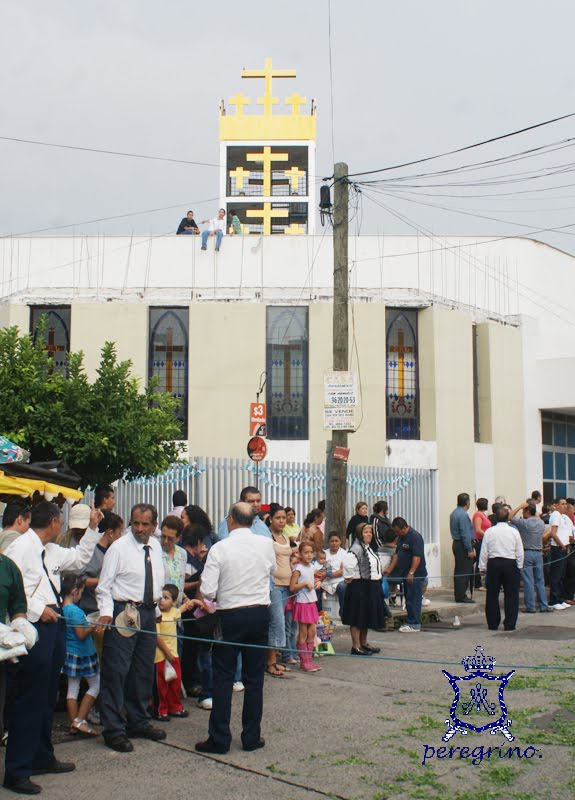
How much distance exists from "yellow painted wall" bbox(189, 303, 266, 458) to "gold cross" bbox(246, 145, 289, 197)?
47.8m

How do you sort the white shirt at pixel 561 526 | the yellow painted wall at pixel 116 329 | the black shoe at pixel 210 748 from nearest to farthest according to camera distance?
the black shoe at pixel 210 748, the white shirt at pixel 561 526, the yellow painted wall at pixel 116 329

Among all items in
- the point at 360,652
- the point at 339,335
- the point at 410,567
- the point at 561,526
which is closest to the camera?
the point at 360,652

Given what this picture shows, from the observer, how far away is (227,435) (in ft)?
64.4

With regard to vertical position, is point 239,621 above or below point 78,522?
below

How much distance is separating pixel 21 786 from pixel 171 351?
46.8 ft

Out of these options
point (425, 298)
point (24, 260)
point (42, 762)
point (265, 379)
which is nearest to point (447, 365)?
point (425, 298)

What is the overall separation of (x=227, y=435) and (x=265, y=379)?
4.66 feet

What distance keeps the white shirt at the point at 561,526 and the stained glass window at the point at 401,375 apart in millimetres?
4000

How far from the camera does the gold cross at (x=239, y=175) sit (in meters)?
65.8

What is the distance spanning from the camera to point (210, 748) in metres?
7.20

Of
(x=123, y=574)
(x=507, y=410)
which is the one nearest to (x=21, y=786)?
(x=123, y=574)

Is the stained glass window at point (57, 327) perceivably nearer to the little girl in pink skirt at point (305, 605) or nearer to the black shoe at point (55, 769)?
the little girl in pink skirt at point (305, 605)

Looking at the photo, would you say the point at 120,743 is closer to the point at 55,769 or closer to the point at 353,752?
the point at 55,769

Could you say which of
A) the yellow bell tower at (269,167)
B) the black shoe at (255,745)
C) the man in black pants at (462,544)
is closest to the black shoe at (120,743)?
the black shoe at (255,745)
